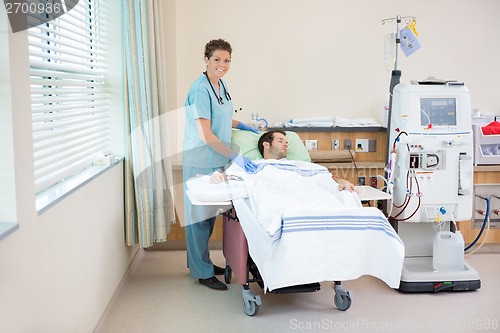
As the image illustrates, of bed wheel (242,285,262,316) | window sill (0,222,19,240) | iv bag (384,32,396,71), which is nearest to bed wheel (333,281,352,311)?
bed wheel (242,285,262,316)

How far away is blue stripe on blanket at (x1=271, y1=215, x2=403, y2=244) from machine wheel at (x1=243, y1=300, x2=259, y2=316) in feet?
2.21

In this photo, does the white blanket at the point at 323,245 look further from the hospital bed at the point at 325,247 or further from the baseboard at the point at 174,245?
the baseboard at the point at 174,245

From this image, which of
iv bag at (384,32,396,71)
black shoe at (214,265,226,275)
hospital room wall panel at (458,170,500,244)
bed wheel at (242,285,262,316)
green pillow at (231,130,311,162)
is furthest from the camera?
hospital room wall panel at (458,170,500,244)

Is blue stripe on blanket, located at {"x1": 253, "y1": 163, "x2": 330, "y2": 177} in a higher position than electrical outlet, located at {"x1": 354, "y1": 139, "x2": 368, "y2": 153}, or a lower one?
lower

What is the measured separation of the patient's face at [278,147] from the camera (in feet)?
12.1

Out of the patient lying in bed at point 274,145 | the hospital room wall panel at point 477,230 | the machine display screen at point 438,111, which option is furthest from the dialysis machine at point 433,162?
the hospital room wall panel at point 477,230

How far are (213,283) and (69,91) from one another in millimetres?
1584

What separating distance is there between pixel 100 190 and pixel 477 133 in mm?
2753

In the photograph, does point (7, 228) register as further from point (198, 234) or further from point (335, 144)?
point (335, 144)

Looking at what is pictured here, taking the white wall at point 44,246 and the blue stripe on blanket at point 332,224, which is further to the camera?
the blue stripe on blanket at point 332,224

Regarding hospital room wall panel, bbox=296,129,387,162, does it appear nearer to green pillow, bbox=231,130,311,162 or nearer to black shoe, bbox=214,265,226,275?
green pillow, bbox=231,130,311,162

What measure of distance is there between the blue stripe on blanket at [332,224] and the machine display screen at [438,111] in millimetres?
1081

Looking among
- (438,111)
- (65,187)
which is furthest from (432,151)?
(65,187)

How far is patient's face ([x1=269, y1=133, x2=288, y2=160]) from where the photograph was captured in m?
3.69
